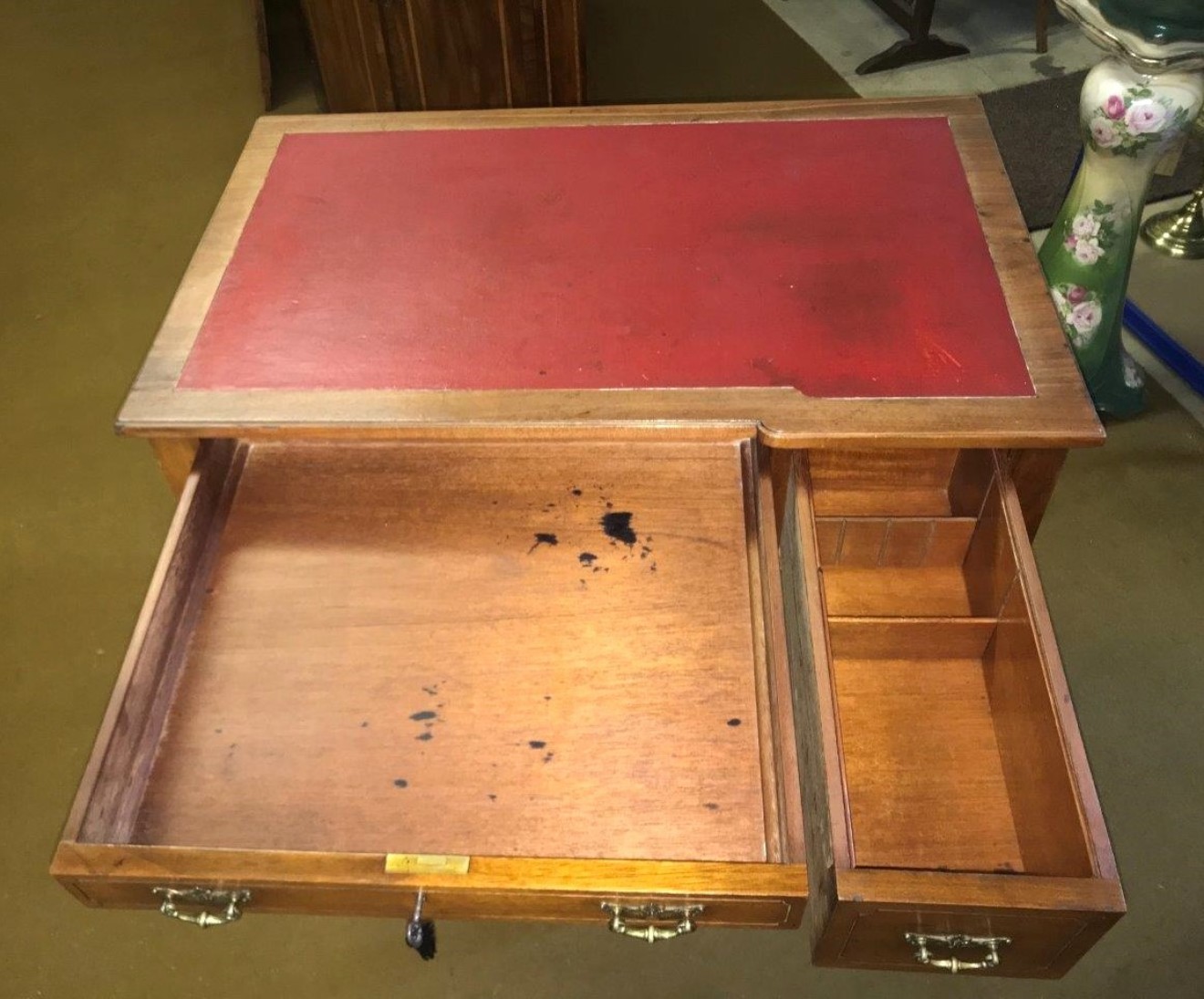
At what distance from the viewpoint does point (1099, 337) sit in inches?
65.7

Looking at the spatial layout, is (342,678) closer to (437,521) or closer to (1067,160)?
(437,521)

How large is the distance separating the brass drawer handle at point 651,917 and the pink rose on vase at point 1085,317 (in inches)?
49.2

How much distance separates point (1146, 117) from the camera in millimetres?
1393

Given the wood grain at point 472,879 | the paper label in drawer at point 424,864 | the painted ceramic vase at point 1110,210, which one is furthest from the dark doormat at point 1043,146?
the paper label in drawer at point 424,864

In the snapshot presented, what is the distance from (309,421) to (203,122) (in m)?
2.00

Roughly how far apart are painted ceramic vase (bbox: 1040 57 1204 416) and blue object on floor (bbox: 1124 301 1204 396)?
10 cm

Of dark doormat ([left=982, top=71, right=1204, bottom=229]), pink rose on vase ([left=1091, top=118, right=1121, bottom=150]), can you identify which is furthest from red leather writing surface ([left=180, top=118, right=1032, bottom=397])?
dark doormat ([left=982, top=71, right=1204, bottom=229])

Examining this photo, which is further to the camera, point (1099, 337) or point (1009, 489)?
point (1099, 337)

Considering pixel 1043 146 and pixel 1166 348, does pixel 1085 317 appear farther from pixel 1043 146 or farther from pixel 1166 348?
pixel 1043 146

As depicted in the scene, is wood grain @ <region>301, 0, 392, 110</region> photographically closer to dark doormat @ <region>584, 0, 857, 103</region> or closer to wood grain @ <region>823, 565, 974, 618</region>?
dark doormat @ <region>584, 0, 857, 103</region>

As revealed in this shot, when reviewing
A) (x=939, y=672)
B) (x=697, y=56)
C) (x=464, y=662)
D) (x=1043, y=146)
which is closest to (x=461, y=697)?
(x=464, y=662)

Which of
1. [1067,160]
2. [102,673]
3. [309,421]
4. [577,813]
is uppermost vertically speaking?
[309,421]

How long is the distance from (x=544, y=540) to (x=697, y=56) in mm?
2171

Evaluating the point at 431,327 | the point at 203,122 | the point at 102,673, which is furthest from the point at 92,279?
the point at 431,327
